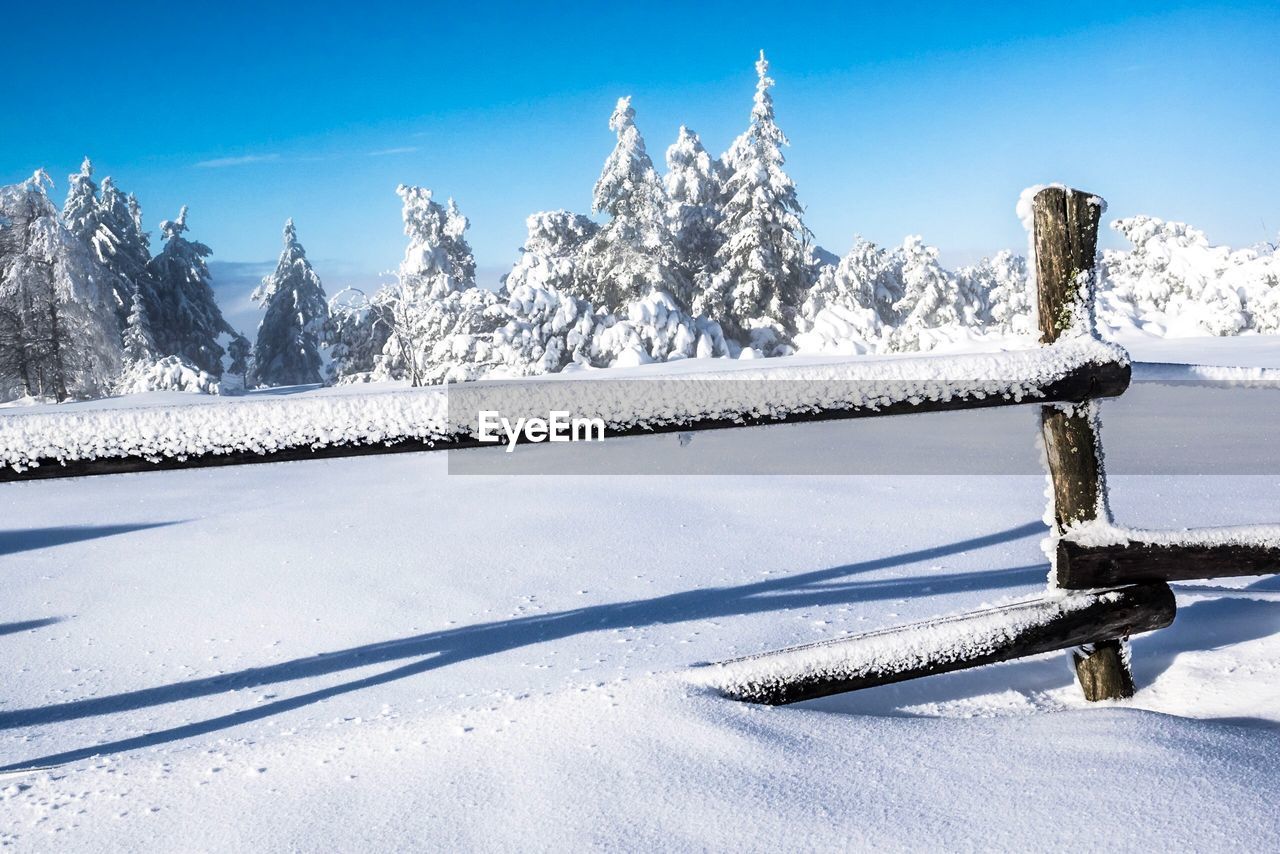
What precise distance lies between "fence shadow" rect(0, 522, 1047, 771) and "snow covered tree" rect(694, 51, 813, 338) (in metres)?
29.3

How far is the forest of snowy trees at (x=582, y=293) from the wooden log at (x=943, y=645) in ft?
69.4

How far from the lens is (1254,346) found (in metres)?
16.6

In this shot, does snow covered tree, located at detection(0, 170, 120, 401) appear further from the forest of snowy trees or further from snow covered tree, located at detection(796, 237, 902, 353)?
snow covered tree, located at detection(796, 237, 902, 353)

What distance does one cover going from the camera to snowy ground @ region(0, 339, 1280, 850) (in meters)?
1.61

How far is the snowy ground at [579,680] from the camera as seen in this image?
5.30ft

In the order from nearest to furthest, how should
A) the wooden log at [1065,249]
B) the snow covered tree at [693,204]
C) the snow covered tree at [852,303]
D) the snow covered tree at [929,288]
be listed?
1. the wooden log at [1065,249]
2. the snow covered tree at [852,303]
3. the snow covered tree at [693,204]
4. the snow covered tree at [929,288]

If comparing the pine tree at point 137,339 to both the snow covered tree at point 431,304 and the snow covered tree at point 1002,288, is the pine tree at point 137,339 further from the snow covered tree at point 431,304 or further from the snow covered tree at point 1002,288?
the snow covered tree at point 1002,288

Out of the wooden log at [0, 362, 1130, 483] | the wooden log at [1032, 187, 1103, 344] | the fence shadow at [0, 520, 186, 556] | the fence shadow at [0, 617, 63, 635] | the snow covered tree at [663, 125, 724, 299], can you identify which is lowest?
the fence shadow at [0, 617, 63, 635]

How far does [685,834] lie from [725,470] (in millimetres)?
6752

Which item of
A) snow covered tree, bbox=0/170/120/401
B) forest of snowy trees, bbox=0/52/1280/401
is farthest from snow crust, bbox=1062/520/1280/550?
snow covered tree, bbox=0/170/120/401

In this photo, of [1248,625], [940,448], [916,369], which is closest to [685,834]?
[916,369]

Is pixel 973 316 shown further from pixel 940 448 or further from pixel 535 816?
pixel 535 816

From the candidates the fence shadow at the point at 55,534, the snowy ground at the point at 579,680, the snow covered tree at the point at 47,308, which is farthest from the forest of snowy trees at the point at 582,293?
the fence shadow at the point at 55,534

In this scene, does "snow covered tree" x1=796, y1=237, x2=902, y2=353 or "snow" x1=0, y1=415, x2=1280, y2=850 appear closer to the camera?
"snow" x1=0, y1=415, x2=1280, y2=850
